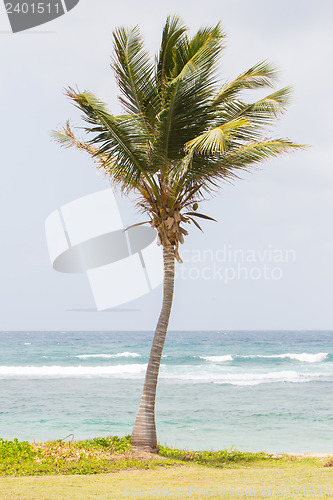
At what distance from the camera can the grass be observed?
266 inches

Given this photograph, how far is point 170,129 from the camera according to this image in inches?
388

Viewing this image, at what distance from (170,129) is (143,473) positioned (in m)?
5.78

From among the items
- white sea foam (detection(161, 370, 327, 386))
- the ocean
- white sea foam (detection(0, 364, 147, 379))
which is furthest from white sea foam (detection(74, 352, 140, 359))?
white sea foam (detection(161, 370, 327, 386))

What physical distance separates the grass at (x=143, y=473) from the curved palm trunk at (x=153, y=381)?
294 mm

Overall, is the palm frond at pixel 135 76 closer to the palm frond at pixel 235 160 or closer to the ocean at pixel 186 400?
the palm frond at pixel 235 160

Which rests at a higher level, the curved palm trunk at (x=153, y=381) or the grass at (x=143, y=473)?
the curved palm trunk at (x=153, y=381)

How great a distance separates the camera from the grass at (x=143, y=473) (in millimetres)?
6746

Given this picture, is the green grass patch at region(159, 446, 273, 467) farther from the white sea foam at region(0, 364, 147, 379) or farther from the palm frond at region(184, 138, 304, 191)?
the white sea foam at region(0, 364, 147, 379)

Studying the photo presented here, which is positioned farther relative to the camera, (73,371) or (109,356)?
(109,356)

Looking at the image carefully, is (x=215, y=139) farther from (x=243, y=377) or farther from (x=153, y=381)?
(x=243, y=377)

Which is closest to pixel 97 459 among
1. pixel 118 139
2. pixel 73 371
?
pixel 118 139

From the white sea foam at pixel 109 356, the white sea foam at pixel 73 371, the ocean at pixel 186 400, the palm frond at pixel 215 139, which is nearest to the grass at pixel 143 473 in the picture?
the ocean at pixel 186 400

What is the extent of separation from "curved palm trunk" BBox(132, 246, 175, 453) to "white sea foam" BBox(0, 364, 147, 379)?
22.1 meters

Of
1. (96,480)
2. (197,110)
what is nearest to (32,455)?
(96,480)
